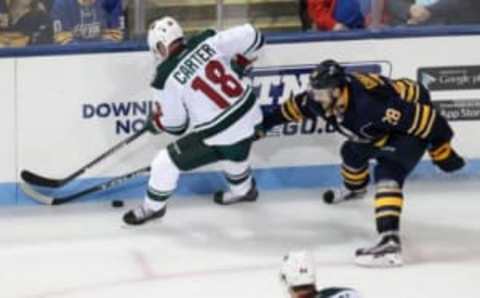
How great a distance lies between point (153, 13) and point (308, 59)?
60cm

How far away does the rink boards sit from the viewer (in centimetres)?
484

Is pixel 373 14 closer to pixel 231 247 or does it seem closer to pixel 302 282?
pixel 231 247

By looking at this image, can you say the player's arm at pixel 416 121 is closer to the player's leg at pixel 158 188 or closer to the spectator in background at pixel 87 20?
the player's leg at pixel 158 188

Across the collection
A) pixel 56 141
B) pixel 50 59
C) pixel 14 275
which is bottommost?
Answer: pixel 14 275

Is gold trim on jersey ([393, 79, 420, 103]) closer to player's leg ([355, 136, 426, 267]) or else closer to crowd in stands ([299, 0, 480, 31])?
player's leg ([355, 136, 426, 267])

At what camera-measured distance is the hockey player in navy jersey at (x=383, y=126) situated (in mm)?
4234

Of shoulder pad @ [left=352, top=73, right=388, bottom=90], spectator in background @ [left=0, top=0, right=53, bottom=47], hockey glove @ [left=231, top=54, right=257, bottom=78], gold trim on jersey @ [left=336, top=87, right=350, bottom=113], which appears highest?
spectator in background @ [left=0, top=0, right=53, bottom=47]

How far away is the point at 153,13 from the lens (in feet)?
16.3

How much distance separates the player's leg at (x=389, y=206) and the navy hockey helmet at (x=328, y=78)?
29cm

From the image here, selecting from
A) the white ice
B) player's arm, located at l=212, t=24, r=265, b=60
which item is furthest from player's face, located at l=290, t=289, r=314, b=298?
player's arm, located at l=212, t=24, r=265, b=60

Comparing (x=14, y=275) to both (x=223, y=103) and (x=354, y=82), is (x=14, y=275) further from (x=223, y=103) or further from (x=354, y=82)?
(x=354, y=82)

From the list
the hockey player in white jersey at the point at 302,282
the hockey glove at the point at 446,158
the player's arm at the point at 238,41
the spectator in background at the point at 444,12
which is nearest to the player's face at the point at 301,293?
the hockey player in white jersey at the point at 302,282

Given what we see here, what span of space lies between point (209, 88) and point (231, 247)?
0.55 m

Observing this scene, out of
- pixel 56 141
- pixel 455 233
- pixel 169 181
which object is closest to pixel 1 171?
pixel 56 141
